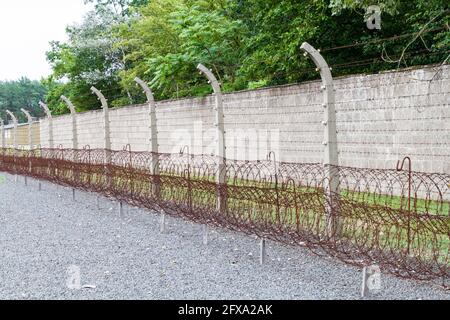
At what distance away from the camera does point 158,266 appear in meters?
5.39

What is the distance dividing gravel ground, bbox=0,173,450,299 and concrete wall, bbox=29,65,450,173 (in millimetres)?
3359

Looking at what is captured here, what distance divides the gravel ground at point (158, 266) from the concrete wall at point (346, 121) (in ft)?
11.0

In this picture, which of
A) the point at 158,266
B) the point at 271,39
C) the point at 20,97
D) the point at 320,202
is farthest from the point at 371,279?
the point at 20,97

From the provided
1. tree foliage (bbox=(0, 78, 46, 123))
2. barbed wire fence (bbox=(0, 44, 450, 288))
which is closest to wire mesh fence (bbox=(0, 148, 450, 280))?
barbed wire fence (bbox=(0, 44, 450, 288))

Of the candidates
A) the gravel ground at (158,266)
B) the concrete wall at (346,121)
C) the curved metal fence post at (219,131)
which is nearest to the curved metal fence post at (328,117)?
the gravel ground at (158,266)

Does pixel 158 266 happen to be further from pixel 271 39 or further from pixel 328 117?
pixel 271 39

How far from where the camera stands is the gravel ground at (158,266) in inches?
176

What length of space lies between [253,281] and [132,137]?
1241cm

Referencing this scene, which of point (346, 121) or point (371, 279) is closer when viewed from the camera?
point (371, 279)

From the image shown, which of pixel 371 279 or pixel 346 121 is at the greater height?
pixel 346 121

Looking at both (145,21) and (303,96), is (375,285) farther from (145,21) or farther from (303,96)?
(145,21)

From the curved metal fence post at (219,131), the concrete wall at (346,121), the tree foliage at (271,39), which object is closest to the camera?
the curved metal fence post at (219,131)

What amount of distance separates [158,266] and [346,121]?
17.3 feet

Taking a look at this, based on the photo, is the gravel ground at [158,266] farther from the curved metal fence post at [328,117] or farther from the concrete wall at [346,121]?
the concrete wall at [346,121]
